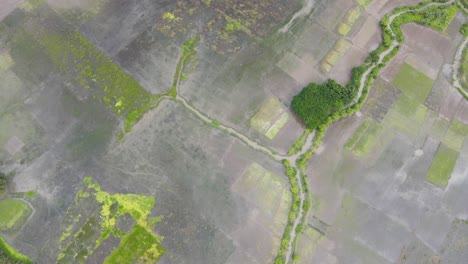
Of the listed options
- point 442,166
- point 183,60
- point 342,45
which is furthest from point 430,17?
point 183,60

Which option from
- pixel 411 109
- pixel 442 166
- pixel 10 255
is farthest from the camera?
pixel 411 109

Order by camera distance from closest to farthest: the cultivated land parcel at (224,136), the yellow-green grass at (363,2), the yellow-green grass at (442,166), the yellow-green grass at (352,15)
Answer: the cultivated land parcel at (224,136)
the yellow-green grass at (442,166)
the yellow-green grass at (352,15)
the yellow-green grass at (363,2)

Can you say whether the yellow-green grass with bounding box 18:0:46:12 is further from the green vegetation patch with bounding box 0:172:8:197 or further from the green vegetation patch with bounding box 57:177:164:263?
the green vegetation patch with bounding box 57:177:164:263

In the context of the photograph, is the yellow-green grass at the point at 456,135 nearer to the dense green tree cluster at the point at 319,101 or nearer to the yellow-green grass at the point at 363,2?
the dense green tree cluster at the point at 319,101

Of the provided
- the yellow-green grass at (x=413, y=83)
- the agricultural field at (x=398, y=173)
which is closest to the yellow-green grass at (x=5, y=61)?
the agricultural field at (x=398, y=173)

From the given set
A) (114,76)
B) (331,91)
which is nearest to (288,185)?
(331,91)

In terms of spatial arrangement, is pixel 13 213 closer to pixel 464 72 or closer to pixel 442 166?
pixel 442 166

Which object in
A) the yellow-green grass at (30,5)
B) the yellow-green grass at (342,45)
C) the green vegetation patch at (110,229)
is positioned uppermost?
the yellow-green grass at (30,5)
